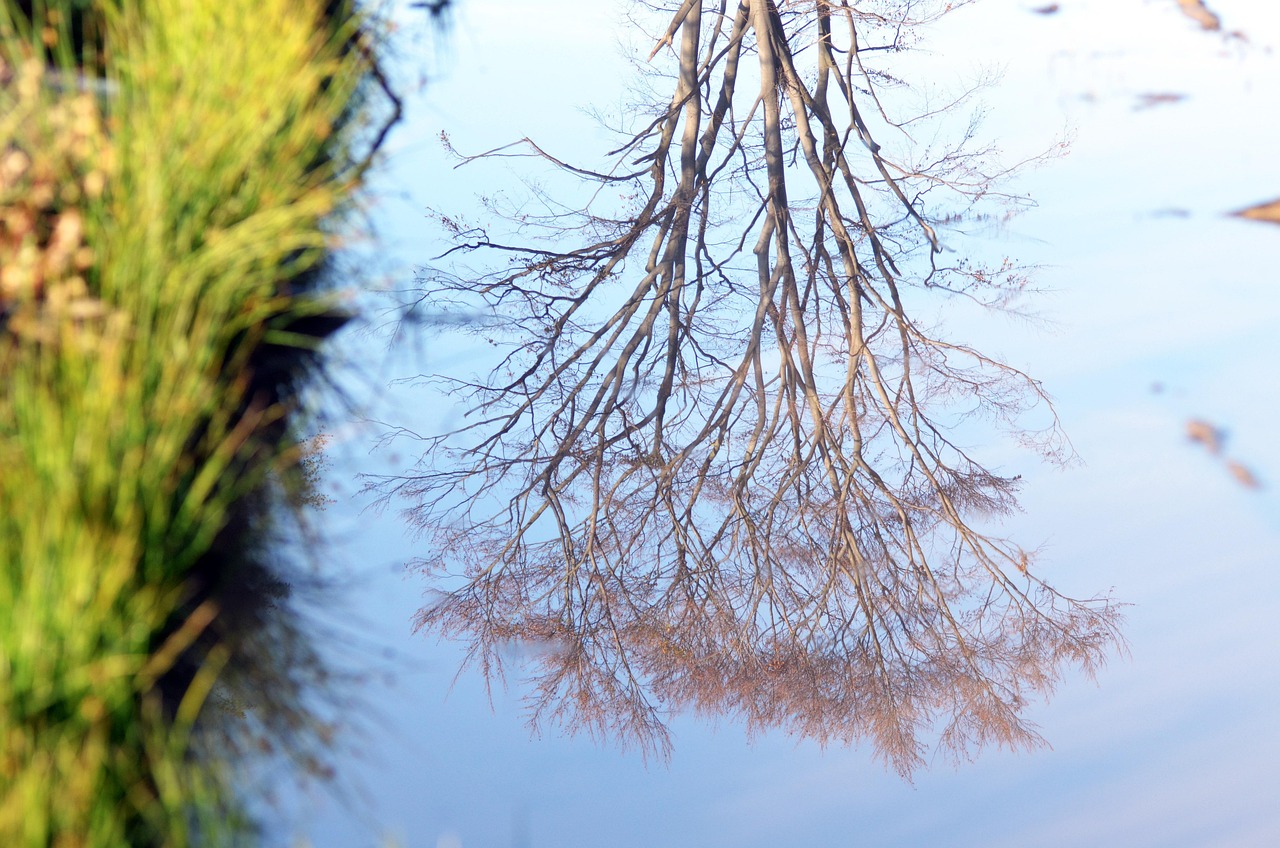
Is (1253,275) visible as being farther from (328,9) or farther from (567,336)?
(328,9)

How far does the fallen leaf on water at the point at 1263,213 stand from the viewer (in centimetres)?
462

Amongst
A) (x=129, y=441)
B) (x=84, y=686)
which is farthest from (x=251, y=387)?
(x=84, y=686)

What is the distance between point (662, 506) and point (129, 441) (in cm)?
164

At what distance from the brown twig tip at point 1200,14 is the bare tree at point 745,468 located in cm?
327

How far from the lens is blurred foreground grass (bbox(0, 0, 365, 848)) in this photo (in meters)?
1.53

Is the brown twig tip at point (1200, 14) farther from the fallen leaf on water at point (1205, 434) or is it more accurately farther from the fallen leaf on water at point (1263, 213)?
the fallen leaf on water at point (1205, 434)

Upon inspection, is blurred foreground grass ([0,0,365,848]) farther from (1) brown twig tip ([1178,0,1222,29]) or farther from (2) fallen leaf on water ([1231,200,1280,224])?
(1) brown twig tip ([1178,0,1222,29])

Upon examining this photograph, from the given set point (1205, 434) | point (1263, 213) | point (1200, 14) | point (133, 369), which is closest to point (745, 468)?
point (1205, 434)

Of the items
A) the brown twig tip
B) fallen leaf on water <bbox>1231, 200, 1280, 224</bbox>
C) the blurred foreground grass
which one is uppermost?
the brown twig tip

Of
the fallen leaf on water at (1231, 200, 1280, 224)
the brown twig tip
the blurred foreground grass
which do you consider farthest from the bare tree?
→ the brown twig tip

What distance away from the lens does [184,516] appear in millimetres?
1908

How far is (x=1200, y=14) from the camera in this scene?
7043 millimetres

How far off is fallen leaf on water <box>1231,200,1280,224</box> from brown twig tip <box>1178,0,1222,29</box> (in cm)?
278

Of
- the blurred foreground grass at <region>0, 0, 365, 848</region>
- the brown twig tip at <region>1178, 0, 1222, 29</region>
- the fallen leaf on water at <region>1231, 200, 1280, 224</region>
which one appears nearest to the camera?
the blurred foreground grass at <region>0, 0, 365, 848</region>
